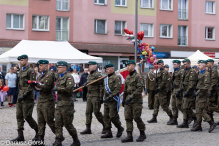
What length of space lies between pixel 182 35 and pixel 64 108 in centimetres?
3177

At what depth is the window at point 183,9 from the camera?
38188 millimetres

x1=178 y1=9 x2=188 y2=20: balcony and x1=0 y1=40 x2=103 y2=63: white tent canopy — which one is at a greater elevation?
x1=178 y1=9 x2=188 y2=20: balcony

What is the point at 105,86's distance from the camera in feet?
32.5

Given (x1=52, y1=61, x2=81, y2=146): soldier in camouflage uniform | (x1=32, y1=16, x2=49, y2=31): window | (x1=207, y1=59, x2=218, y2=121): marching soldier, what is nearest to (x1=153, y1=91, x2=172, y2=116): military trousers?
(x1=207, y1=59, x2=218, y2=121): marching soldier

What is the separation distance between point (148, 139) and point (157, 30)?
28219 mm

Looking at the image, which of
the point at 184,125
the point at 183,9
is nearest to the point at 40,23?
the point at 183,9

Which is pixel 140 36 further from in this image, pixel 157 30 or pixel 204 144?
pixel 157 30

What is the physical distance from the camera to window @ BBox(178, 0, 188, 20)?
125 feet

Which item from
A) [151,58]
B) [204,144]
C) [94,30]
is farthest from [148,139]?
[94,30]

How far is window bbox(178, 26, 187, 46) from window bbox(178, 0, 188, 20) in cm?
100

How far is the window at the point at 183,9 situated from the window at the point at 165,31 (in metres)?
1.58

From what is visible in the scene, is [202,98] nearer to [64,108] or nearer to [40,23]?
[64,108]

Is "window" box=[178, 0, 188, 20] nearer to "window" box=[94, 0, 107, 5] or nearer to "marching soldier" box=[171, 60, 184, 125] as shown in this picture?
"window" box=[94, 0, 107, 5]

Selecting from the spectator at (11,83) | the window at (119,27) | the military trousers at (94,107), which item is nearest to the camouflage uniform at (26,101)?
the military trousers at (94,107)
